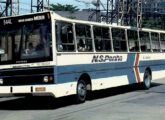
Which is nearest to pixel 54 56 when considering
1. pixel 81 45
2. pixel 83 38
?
pixel 81 45

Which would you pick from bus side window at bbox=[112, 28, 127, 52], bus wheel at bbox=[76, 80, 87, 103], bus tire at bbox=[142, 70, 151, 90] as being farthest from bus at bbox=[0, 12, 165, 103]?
bus tire at bbox=[142, 70, 151, 90]

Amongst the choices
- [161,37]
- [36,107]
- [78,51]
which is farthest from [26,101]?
[161,37]

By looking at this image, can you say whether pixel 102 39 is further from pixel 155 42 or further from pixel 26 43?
pixel 155 42

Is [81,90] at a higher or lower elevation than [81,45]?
lower

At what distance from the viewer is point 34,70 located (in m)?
12.0

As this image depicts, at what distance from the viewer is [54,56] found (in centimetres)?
1190

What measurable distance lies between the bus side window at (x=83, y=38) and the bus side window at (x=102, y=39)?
45cm

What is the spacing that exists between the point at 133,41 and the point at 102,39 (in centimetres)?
294

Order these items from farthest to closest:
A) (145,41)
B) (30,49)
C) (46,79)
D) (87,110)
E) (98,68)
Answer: (145,41) < (98,68) < (30,49) < (46,79) < (87,110)

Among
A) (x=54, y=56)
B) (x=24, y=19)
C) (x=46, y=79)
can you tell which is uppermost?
(x=24, y=19)

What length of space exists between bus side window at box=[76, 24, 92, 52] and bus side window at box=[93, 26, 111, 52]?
1.49 feet

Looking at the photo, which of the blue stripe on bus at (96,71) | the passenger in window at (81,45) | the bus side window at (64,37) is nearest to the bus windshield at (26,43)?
the bus side window at (64,37)

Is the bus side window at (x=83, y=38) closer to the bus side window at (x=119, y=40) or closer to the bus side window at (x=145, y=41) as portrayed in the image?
the bus side window at (x=119, y=40)

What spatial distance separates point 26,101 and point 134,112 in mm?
5172
